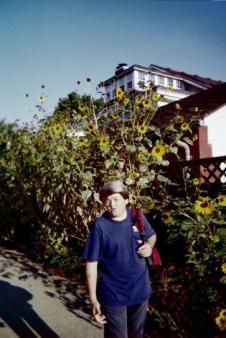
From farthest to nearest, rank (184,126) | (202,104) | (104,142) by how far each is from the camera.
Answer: (202,104), (184,126), (104,142)

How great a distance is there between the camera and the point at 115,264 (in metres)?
2.63

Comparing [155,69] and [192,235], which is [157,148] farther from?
[155,69]

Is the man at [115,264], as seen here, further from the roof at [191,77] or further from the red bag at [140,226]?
the roof at [191,77]

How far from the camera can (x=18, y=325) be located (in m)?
4.08

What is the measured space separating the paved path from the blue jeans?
1.13 m

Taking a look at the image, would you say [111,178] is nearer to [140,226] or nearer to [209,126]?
[140,226]

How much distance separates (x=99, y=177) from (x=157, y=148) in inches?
44.8

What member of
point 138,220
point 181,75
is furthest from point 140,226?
point 181,75

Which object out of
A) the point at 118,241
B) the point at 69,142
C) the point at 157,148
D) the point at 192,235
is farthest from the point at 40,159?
the point at 118,241

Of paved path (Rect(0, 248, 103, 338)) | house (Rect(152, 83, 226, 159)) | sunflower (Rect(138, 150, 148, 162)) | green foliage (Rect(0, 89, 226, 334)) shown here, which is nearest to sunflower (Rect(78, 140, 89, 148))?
green foliage (Rect(0, 89, 226, 334))

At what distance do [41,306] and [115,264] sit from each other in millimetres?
2366

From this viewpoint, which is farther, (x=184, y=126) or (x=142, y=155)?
(x=142, y=155)

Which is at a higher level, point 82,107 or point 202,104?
point 202,104

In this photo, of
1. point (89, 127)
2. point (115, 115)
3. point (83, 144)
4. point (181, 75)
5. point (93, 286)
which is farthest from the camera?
point (181, 75)
